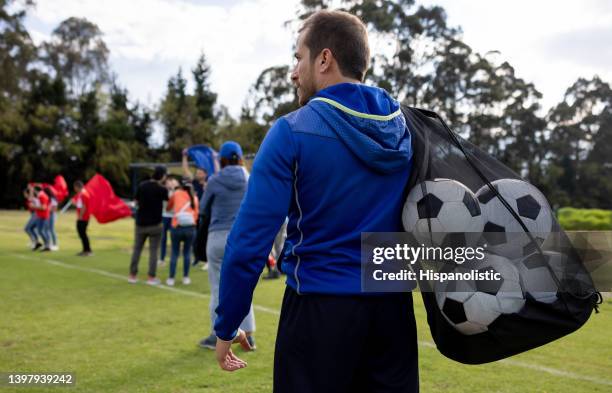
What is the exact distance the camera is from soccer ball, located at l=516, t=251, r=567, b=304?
75.7 inches

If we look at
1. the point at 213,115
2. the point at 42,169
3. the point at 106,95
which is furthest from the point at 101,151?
the point at 213,115

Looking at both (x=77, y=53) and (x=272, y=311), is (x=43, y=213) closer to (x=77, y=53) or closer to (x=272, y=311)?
(x=272, y=311)

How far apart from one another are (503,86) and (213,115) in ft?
103

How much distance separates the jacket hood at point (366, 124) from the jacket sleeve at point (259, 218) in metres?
0.18

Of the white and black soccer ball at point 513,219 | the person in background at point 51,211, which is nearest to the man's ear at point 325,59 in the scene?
the white and black soccer ball at point 513,219

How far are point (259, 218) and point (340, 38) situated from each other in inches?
28.4

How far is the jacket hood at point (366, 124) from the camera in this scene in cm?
208

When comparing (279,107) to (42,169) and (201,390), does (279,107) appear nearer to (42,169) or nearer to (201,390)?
(42,169)

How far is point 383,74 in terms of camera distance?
4150cm

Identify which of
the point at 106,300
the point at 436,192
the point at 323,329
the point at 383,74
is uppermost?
the point at 383,74

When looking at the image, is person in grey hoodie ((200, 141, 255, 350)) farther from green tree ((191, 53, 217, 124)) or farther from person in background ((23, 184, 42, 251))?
green tree ((191, 53, 217, 124))

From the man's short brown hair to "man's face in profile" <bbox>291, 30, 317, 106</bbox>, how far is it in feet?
0.07

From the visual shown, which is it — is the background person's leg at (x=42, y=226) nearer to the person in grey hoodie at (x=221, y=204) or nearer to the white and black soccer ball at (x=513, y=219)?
the person in grey hoodie at (x=221, y=204)

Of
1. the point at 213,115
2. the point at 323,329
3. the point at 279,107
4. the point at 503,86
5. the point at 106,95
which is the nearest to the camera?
the point at 323,329
